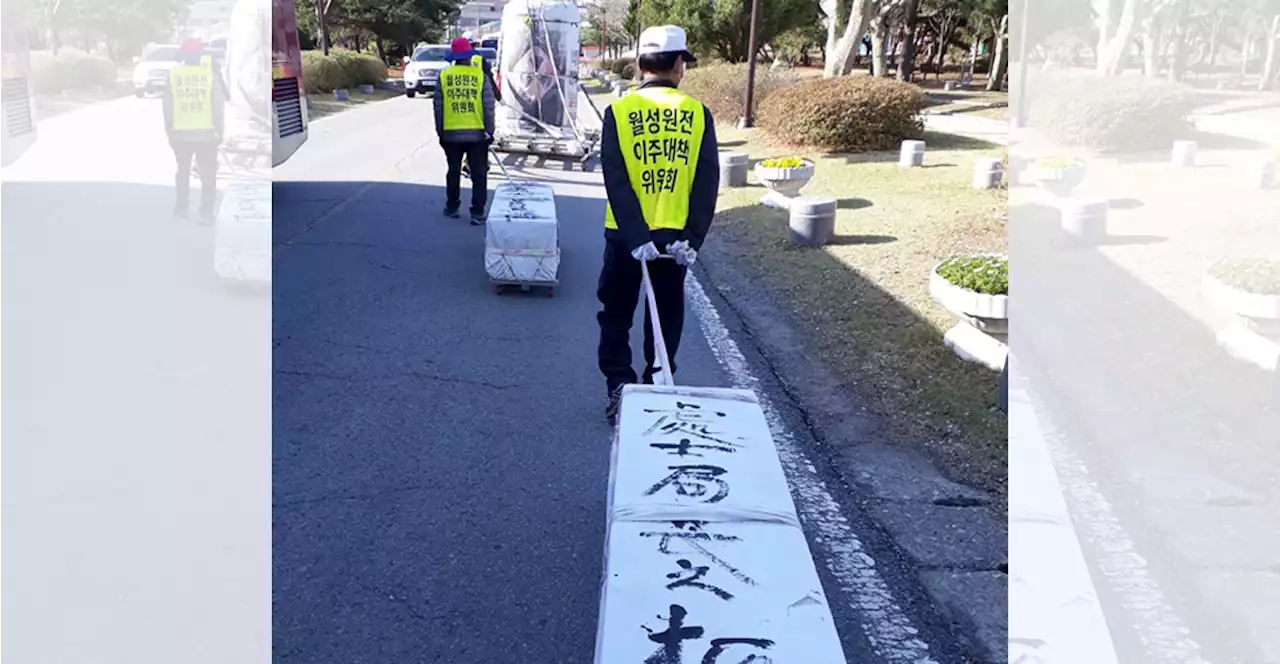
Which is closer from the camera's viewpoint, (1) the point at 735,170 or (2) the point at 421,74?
(1) the point at 735,170

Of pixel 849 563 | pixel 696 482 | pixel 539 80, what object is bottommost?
pixel 849 563

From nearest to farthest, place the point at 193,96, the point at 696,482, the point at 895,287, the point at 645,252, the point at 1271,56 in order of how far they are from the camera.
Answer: the point at 696,482 → the point at 645,252 → the point at 895,287 → the point at 193,96 → the point at 1271,56

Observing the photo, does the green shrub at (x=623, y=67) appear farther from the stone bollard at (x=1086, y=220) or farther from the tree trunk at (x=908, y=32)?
the stone bollard at (x=1086, y=220)

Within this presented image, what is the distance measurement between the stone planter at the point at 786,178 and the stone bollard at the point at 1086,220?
3226mm

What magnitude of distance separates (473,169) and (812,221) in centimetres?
350

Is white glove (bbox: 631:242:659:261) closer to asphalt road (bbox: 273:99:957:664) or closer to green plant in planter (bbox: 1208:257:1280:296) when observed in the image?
asphalt road (bbox: 273:99:957:664)

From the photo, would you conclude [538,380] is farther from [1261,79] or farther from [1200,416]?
[1261,79]

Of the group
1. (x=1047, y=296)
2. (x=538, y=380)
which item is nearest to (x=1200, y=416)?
(x=1047, y=296)

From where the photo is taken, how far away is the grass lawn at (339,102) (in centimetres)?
2659

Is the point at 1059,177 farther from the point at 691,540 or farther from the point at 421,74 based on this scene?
the point at 421,74

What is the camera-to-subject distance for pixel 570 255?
31.0ft

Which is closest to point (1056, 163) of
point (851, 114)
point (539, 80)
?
point (851, 114)

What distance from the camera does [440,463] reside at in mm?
4742

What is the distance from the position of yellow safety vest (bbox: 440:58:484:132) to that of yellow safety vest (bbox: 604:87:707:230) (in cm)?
591
